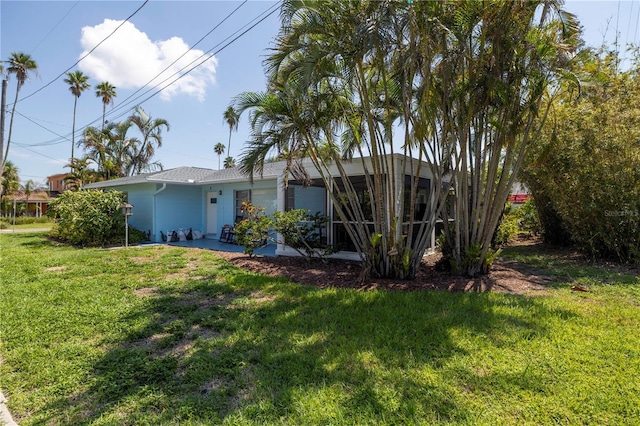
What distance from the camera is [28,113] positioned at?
20281 mm

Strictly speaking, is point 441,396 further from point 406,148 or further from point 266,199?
point 266,199

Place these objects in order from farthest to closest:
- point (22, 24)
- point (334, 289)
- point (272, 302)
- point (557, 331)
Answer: point (22, 24) → point (334, 289) → point (272, 302) → point (557, 331)

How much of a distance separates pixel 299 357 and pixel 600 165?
28.0ft

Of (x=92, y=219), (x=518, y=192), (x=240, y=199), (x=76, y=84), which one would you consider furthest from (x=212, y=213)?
(x=76, y=84)

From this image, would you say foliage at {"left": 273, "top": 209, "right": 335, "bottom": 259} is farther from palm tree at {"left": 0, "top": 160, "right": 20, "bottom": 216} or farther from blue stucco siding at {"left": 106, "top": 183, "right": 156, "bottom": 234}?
palm tree at {"left": 0, "top": 160, "right": 20, "bottom": 216}

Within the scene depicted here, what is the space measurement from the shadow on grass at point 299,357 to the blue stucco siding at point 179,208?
9535 millimetres

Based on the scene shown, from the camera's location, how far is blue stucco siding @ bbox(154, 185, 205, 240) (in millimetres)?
14258

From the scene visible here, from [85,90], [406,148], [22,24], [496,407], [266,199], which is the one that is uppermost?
[85,90]

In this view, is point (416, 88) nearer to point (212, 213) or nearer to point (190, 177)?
point (212, 213)

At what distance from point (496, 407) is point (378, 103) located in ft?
18.6

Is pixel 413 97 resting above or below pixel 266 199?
above

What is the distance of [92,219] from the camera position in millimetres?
12445

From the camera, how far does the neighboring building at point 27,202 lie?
30508 millimetres

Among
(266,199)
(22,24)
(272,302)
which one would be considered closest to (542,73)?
(272,302)
